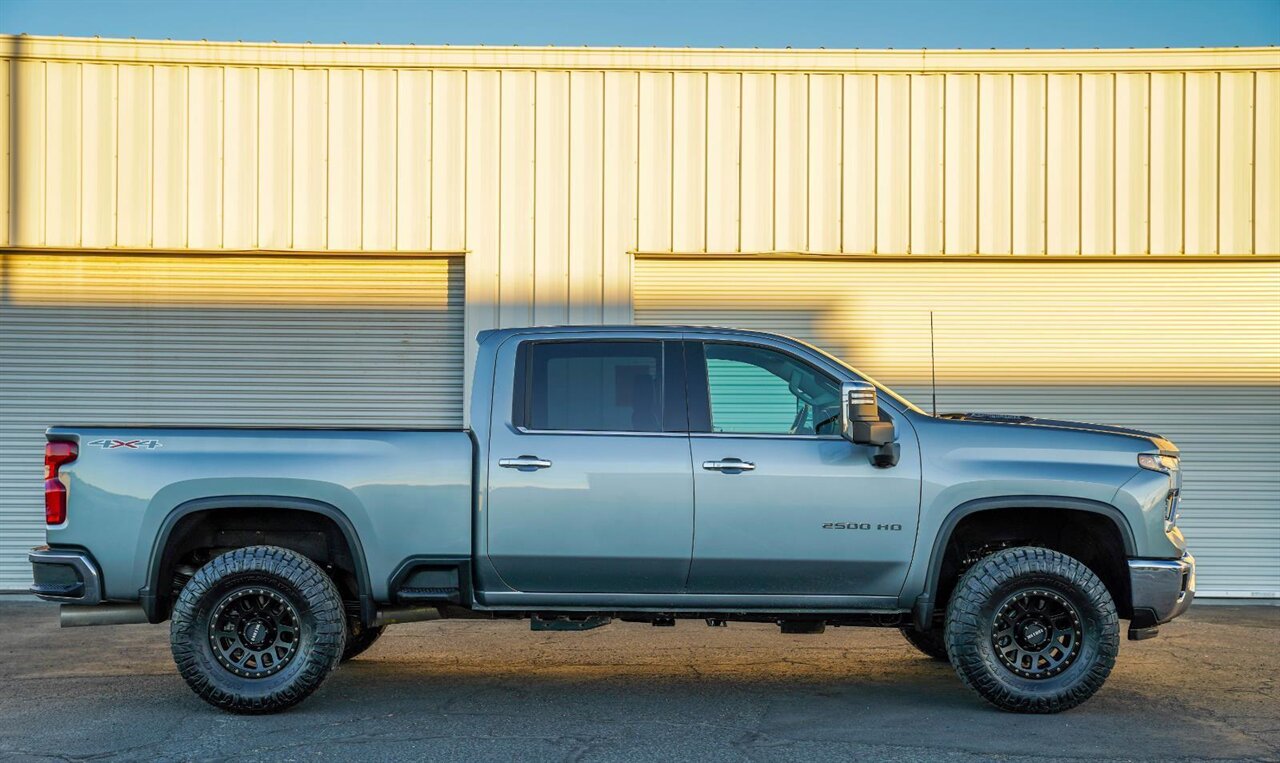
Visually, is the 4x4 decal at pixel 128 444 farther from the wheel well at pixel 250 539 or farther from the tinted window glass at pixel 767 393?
the tinted window glass at pixel 767 393

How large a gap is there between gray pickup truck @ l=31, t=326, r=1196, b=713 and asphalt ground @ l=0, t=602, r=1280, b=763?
396mm

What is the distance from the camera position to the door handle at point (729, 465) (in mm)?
6590

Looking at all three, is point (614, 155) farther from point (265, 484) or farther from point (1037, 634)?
point (1037, 634)

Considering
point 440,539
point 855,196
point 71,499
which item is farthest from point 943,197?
point 71,499

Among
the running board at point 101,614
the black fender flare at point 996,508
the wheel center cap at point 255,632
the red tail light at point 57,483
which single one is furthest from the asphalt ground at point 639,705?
the red tail light at point 57,483

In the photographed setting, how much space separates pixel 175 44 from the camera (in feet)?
38.9

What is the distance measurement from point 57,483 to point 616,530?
277cm

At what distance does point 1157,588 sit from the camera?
6535 mm

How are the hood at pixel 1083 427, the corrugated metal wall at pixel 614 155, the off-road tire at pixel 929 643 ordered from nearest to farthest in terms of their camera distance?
the hood at pixel 1083 427 → the off-road tire at pixel 929 643 → the corrugated metal wall at pixel 614 155

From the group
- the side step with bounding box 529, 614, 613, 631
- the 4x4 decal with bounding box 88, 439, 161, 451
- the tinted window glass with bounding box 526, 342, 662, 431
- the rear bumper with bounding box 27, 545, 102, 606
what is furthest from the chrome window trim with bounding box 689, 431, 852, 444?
the rear bumper with bounding box 27, 545, 102, 606

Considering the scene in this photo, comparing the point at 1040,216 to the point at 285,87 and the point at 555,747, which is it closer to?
the point at 285,87

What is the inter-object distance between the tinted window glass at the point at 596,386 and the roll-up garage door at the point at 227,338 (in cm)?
525

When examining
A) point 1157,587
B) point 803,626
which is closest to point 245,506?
point 803,626

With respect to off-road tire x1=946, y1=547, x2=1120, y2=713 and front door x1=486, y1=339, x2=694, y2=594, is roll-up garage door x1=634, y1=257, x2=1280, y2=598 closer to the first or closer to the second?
front door x1=486, y1=339, x2=694, y2=594
